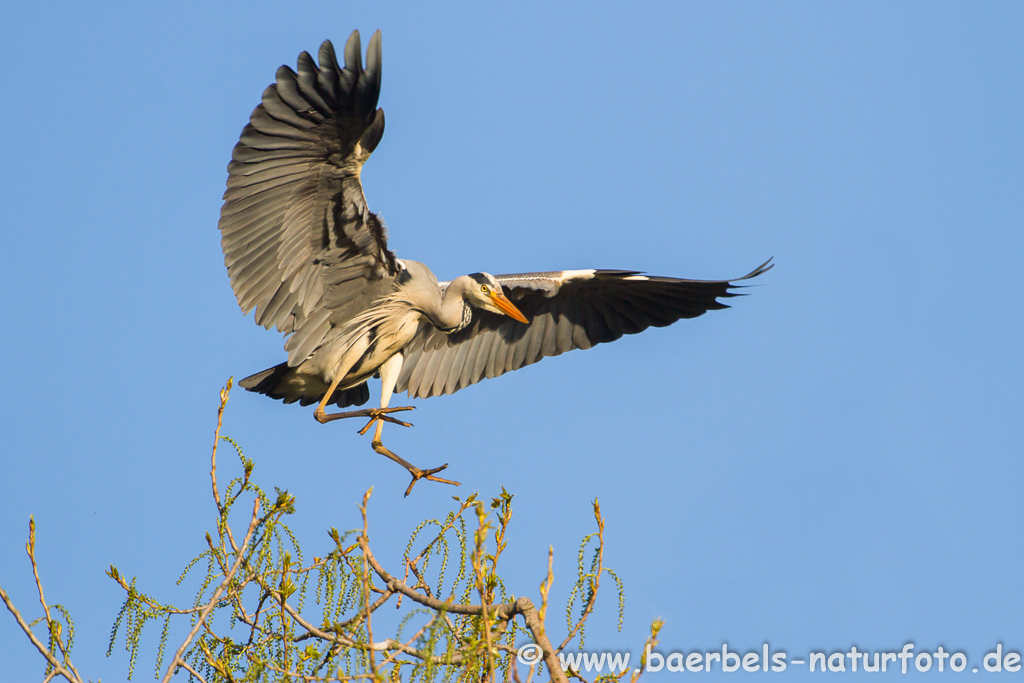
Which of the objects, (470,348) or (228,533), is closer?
(228,533)

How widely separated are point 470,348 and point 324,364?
1.60 meters

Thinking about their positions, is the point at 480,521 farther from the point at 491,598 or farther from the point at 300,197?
the point at 300,197

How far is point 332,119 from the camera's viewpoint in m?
5.69

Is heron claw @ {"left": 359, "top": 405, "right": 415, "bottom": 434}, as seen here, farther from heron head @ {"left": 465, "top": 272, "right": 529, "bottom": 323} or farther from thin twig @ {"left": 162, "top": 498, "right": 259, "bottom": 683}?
thin twig @ {"left": 162, "top": 498, "right": 259, "bottom": 683}

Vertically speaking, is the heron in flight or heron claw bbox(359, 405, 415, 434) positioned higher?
the heron in flight

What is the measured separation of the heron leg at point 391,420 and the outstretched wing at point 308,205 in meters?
0.73

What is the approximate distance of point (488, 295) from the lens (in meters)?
7.22

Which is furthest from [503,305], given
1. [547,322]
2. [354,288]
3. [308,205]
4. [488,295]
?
[308,205]

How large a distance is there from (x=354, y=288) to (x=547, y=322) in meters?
1.93

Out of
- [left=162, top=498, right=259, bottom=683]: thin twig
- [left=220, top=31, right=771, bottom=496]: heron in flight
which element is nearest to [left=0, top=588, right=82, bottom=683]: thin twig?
[left=162, top=498, right=259, bottom=683]: thin twig

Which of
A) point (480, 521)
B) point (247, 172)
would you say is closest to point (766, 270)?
point (247, 172)

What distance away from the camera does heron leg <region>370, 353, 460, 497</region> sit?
645cm

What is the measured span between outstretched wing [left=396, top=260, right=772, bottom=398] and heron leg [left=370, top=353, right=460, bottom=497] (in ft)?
1.45

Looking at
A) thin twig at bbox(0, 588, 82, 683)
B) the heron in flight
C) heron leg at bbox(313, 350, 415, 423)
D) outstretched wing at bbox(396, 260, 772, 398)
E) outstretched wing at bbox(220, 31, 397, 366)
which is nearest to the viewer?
thin twig at bbox(0, 588, 82, 683)
